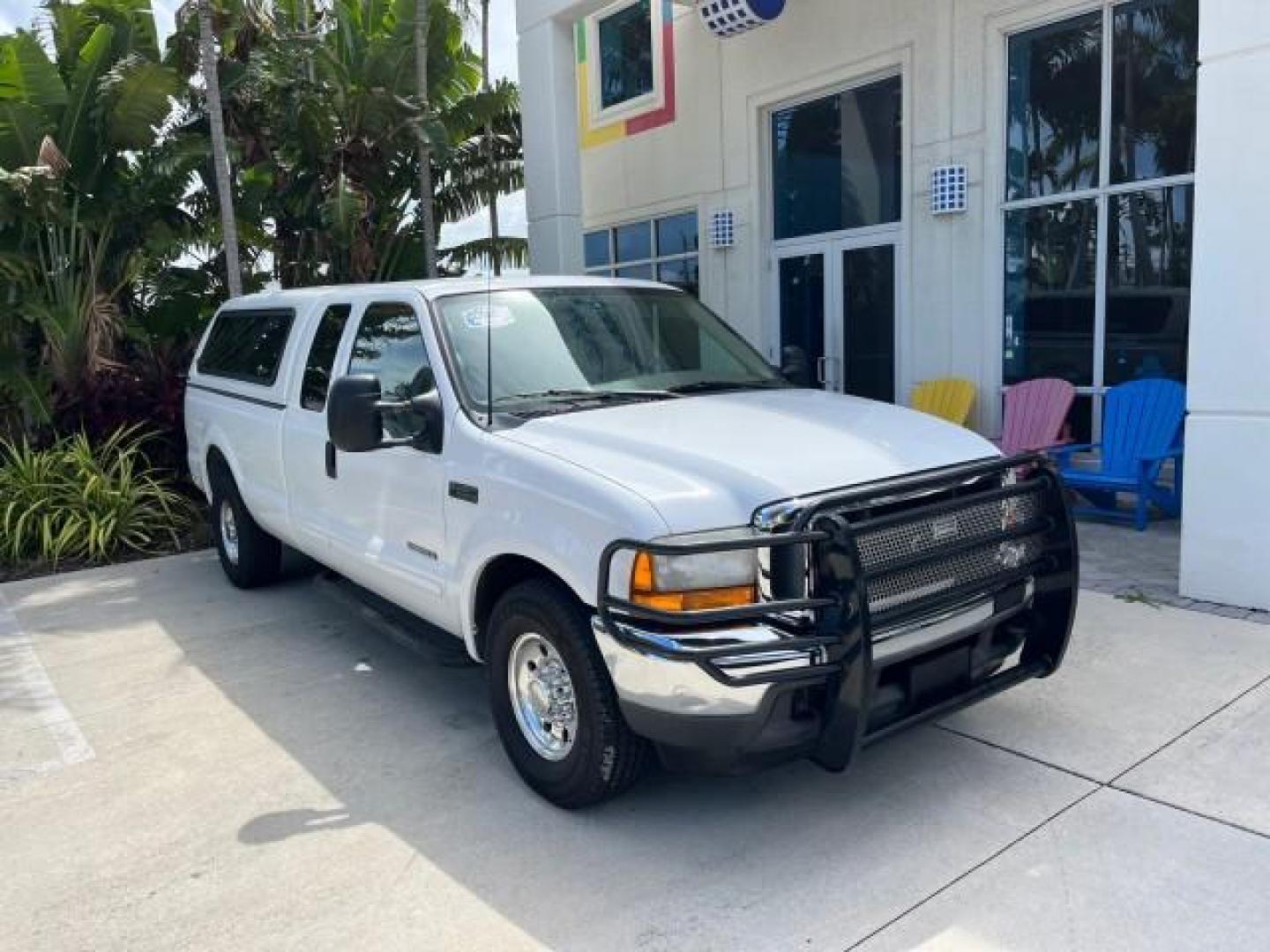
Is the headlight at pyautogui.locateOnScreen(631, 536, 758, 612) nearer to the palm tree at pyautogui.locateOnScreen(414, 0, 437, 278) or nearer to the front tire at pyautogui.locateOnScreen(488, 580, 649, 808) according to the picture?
the front tire at pyautogui.locateOnScreen(488, 580, 649, 808)

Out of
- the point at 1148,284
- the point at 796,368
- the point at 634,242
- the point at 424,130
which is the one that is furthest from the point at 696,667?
the point at 634,242

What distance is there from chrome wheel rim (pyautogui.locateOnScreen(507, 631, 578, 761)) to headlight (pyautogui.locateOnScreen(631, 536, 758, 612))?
58cm

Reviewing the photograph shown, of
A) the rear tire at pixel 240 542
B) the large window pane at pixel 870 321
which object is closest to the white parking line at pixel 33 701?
the rear tire at pixel 240 542

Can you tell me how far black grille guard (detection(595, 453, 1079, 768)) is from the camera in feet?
9.91

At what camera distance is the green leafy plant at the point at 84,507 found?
8188 millimetres

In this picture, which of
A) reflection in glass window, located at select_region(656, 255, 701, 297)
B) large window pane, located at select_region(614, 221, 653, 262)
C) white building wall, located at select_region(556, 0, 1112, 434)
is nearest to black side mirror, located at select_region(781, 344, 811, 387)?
white building wall, located at select_region(556, 0, 1112, 434)

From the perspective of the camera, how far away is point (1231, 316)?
5.29 m

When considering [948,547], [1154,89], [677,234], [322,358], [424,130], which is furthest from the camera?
[677,234]

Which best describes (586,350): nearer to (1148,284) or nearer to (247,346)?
(247,346)

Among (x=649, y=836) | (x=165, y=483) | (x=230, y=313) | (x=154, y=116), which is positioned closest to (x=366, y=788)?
(x=649, y=836)

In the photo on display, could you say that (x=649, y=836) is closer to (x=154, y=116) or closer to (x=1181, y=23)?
(x=1181, y=23)

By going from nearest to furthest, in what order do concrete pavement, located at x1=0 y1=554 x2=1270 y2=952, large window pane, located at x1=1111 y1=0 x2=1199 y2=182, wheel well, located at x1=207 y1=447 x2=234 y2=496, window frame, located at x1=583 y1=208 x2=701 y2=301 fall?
concrete pavement, located at x1=0 y1=554 x2=1270 y2=952 < wheel well, located at x1=207 y1=447 x2=234 y2=496 < large window pane, located at x1=1111 y1=0 x2=1199 y2=182 < window frame, located at x1=583 y1=208 x2=701 y2=301

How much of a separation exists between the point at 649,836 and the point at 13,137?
910 cm

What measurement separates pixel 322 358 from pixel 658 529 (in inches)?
116
